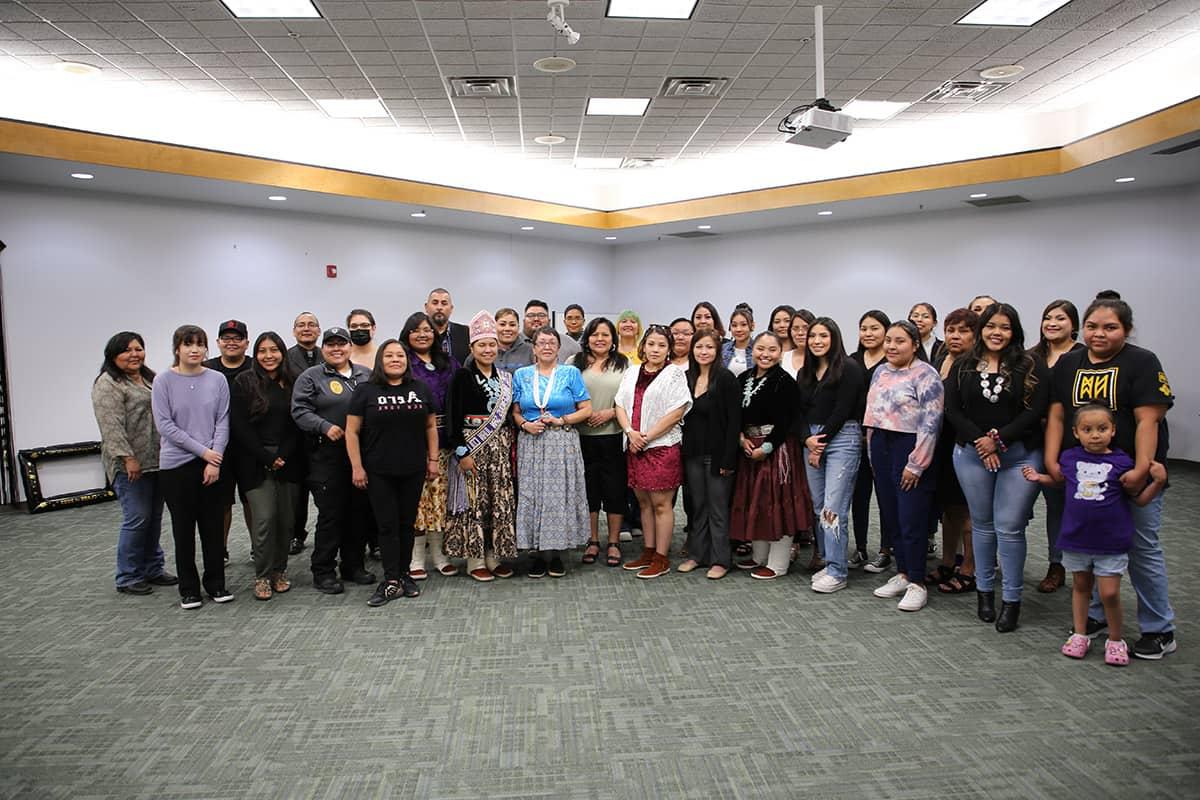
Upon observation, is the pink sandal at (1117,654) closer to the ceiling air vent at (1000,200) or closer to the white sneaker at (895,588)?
the white sneaker at (895,588)

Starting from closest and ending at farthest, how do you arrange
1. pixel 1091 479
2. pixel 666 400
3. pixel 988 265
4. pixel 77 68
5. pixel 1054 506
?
pixel 1091 479
pixel 1054 506
pixel 666 400
pixel 77 68
pixel 988 265

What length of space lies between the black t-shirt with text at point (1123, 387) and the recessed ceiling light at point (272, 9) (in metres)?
5.06

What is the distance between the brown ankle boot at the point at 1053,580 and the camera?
430 cm

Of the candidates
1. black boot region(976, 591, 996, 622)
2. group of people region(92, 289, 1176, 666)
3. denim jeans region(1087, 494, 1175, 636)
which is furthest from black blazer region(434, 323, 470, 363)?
denim jeans region(1087, 494, 1175, 636)

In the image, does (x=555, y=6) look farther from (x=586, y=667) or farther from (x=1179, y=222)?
(x=1179, y=222)

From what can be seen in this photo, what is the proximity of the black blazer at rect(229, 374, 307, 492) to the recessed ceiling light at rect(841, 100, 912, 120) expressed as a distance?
5.83 m

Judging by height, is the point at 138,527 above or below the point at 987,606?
above

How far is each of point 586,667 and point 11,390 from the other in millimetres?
7137

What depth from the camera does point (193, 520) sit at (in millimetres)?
4160

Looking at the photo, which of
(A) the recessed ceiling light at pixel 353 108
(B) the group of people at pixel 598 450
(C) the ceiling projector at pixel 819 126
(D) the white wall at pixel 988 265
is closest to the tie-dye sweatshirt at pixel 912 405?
(B) the group of people at pixel 598 450

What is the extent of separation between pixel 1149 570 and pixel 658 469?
8.45 ft

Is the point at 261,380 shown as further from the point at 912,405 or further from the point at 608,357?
the point at 912,405

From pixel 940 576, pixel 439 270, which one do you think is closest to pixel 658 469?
pixel 940 576

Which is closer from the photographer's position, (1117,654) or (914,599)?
(1117,654)
